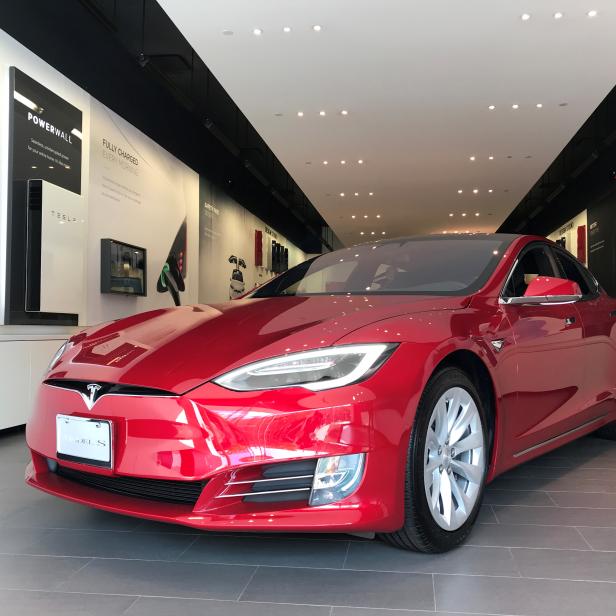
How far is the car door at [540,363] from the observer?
2260 mm

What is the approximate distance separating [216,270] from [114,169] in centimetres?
440

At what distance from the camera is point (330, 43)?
20.0 feet

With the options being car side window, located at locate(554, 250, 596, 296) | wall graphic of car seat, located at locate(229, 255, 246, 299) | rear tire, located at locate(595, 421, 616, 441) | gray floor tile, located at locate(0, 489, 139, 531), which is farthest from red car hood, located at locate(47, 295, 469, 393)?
wall graphic of car seat, located at locate(229, 255, 246, 299)

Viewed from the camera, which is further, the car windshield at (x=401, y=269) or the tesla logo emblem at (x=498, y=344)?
the car windshield at (x=401, y=269)

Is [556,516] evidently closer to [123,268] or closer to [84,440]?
[84,440]

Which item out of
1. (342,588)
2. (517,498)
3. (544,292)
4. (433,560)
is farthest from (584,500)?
(342,588)

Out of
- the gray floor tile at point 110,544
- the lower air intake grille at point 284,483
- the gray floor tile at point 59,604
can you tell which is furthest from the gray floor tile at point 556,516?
Result: the gray floor tile at point 59,604

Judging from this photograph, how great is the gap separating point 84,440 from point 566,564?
1.46 metres

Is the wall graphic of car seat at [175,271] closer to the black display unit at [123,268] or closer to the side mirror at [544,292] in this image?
the black display unit at [123,268]

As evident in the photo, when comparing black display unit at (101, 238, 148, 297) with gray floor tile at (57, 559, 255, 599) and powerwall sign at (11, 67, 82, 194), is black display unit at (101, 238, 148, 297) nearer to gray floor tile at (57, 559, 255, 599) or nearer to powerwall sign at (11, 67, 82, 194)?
powerwall sign at (11, 67, 82, 194)

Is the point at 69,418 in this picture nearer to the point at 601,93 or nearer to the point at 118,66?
the point at 118,66

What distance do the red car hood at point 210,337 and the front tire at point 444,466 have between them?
284mm

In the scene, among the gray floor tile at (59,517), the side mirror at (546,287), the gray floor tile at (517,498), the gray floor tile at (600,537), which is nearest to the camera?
the gray floor tile at (600,537)

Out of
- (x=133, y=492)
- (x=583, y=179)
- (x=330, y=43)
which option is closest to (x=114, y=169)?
(x=330, y=43)
